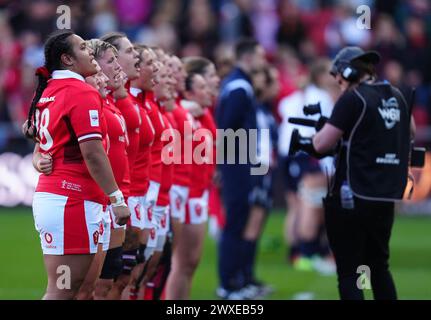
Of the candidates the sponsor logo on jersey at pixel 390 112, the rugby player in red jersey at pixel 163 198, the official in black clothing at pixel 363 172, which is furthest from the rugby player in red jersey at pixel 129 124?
the sponsor logo on jersey at pixel 390 112

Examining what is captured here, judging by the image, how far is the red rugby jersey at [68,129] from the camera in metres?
7.11

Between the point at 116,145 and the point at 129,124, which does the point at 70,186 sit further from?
the point at 129,124

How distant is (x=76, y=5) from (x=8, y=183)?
161 inches

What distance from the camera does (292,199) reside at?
15.1m

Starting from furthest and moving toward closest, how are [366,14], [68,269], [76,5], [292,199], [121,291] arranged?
[76,5]
[292,199]
[366,14]
[121,291]
[68,269]

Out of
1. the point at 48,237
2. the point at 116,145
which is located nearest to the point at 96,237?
the point at 48,237

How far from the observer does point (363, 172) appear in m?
8.69

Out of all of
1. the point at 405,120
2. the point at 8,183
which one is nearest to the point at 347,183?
the point at 405,120

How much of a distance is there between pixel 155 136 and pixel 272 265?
6160mm

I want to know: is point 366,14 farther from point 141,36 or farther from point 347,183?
point 141,36

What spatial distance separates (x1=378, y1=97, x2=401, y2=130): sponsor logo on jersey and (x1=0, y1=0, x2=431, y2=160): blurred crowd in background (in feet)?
34.1

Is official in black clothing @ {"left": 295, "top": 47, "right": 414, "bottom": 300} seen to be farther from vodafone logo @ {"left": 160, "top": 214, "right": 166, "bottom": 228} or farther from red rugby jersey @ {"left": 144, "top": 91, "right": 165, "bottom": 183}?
vodafone logo @ {"left": 160, "top": 214, "right": 166, "bottom": 228}

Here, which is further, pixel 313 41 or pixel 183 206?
pixel 313 41

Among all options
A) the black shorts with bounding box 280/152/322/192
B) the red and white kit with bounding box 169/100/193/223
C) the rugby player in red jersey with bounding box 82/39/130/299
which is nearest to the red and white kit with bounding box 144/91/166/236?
the red and white kit with bounding box 169/100/193/223
